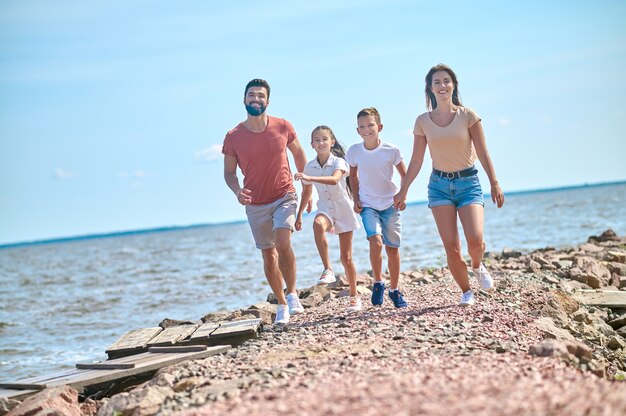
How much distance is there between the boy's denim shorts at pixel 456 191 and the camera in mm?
8414

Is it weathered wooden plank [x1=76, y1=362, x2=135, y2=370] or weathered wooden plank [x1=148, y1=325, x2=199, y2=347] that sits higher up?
weathered wooden plank [x1=148, y1=325, x2=199, y2=347]

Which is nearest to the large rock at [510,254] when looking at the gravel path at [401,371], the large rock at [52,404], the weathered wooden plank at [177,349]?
the gravel path at [401,371]

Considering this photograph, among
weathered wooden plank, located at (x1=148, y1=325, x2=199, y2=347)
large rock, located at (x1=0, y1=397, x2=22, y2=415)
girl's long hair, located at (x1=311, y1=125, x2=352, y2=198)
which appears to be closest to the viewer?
large rock, located at (x1=0, y1=397, x2=22, y2=415)

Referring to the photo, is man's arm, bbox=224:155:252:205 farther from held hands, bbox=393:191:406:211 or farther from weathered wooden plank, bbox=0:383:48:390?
weathered wooden plank, bbox=0:383:48:390

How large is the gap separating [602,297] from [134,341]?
6028mm

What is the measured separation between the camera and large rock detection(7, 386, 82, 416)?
6.58 meters

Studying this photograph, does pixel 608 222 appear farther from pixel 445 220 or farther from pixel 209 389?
pixel 209 389

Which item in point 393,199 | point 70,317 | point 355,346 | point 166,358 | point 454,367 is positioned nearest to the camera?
point 454,367

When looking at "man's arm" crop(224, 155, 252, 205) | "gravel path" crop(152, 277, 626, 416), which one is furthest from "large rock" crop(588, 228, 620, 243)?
"man's arm" crop(224, 155, 252, 205)

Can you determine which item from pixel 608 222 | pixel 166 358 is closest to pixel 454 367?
pixel 166 358

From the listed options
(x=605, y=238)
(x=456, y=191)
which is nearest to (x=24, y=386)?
(x=456, y=191)

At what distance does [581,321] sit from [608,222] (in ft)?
97.7

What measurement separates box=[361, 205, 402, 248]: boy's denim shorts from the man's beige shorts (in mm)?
842

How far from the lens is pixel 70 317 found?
19078 mm
